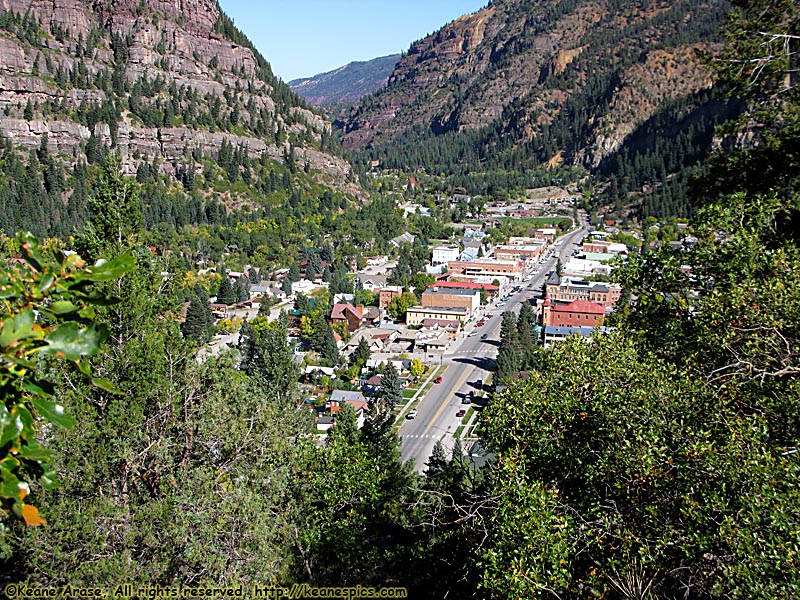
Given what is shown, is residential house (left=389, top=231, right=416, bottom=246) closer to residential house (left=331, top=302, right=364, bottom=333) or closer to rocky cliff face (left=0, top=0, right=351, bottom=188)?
rocky cliff face (left=0, top=0, right=351, bottom=188)

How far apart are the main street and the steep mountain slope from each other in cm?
7380

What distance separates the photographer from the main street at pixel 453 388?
23781 millimetres

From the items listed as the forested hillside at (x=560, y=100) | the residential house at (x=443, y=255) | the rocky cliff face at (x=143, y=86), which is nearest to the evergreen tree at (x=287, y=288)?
the residential house at (x=443, y=255)

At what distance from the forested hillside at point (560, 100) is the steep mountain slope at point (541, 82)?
10.5 inches

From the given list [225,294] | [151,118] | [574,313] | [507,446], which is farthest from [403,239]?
[507,446]

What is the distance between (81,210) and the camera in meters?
51.5

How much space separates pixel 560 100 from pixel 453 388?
110746 mm

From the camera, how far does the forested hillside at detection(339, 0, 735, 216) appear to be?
9312 cm

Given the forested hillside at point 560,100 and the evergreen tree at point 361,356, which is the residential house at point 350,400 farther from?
the forested hillside at point 560,100

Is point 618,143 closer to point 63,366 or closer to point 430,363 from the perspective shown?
point 430,363

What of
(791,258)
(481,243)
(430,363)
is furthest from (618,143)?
(791,258)

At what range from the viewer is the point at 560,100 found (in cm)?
12694

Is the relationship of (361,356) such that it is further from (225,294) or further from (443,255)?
(443,255)

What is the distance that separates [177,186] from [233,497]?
202 feet
